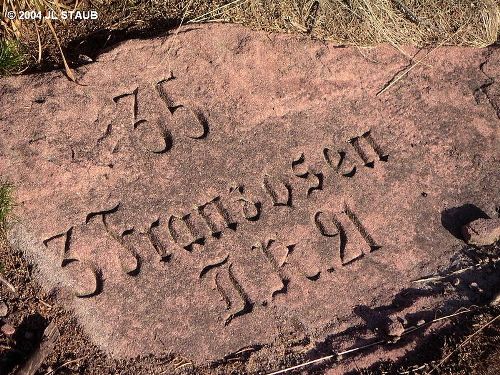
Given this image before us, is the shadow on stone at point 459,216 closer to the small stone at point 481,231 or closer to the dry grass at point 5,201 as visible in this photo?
the small stone at point 481,231

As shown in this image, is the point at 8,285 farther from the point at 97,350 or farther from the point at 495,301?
the point at 495,301

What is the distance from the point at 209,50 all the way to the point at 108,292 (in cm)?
135

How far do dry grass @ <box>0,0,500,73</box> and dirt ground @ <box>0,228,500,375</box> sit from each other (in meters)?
1.28

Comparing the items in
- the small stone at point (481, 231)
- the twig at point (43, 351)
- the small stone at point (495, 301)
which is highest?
→ the small stone at point (481, 231)

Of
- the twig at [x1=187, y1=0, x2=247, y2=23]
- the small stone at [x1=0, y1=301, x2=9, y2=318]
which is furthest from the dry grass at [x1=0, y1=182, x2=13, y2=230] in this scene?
the twig at [x1=187, y1=0, x2=247, y2=23]

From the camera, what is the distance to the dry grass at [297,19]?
11.4 ft

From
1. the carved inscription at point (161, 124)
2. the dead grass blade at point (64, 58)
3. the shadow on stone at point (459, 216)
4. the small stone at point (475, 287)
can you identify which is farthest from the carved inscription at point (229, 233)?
the small stone at point (475, 287)

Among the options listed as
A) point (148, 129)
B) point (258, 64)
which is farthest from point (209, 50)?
point (148, 129)

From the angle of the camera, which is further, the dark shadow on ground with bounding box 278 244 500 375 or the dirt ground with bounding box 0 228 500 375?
the dark shadow on ground with bounding box 278 244 500 375

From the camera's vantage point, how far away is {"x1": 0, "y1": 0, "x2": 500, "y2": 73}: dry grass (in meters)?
3.47

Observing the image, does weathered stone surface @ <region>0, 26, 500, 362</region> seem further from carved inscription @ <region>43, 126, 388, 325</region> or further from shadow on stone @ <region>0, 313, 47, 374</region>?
shadow on stone @ <region>0, 313, 47, 374</region>

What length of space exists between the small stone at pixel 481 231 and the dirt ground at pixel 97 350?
394 mm

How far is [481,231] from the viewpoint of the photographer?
3.16 meters

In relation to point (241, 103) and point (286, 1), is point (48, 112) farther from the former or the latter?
point (286, 1)
